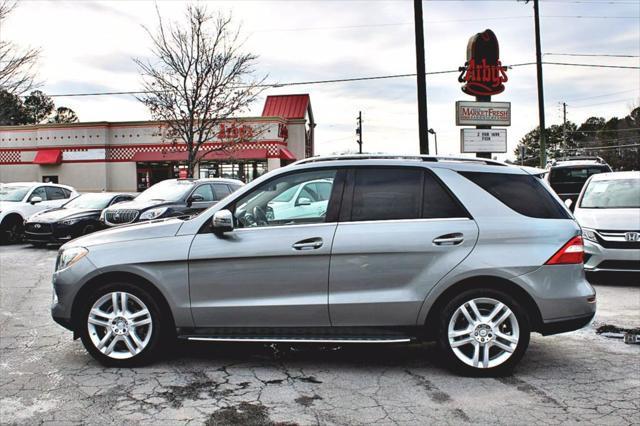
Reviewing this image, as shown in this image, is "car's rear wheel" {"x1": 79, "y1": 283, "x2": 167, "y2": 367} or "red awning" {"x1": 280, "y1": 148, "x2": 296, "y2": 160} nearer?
"car's rear wheel" {"x1": 79, "y1": 283, "x2": 167, "y2": 367}

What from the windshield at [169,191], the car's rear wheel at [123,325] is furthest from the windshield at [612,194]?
the windshield at [169,191]

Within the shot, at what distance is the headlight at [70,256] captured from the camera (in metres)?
5.03

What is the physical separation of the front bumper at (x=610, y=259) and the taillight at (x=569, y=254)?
4436 millimetres

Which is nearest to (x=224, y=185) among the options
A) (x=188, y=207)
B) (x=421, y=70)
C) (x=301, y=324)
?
(x=188, y=207)

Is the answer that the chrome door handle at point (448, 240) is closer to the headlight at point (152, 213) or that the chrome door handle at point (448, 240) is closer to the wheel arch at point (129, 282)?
the wheel arch at point (129, 282)

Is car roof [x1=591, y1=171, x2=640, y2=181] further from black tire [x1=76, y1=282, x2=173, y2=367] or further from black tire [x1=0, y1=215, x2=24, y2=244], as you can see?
black tire [x1=0, y1=215, x2=24, y2=244]

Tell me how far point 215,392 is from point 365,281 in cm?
139

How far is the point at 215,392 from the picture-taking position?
439 cm

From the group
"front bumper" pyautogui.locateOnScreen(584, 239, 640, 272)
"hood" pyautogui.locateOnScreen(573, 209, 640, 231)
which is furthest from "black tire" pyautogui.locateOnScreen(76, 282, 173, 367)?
"hood" pyautogui.locateOnScreen(573, 209, 640, 231)

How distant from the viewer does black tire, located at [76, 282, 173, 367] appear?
4.88m

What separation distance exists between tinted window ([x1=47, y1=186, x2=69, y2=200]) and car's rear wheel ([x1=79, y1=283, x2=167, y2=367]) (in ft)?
43.4

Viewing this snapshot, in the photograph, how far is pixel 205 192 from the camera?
44.7 ft

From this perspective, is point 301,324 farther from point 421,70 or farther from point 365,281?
point 421,70

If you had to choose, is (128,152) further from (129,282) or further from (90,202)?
(129,282)
